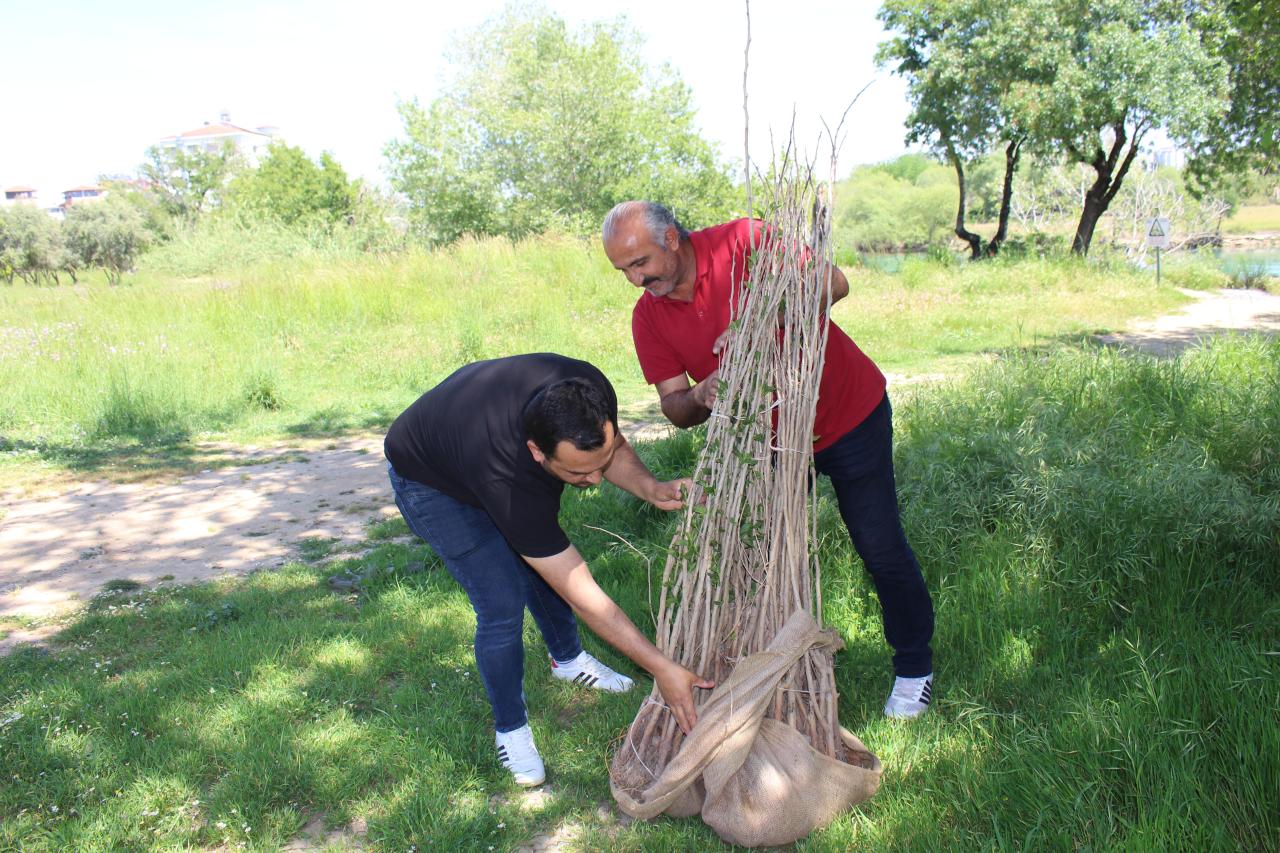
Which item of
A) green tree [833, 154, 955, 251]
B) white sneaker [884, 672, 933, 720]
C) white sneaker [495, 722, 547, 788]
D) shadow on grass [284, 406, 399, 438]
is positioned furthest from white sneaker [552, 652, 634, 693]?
green tree [833, 154, 955, 251]

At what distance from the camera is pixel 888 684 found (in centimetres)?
287

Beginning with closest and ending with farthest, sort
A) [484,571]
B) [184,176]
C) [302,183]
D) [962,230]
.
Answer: [484,571]
[962,230]
[302,183]
[184,176]

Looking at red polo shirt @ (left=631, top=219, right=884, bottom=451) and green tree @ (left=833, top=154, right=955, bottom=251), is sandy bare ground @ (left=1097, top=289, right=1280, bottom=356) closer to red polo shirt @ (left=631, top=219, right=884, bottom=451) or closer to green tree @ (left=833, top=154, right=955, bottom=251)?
red polo shirt @ (left=631, top=219, right=884, bottom=451)

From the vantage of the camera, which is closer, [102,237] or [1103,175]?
[1103,175]

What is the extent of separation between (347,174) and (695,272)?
41431 millimetres

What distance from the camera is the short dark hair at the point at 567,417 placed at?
1989 mm

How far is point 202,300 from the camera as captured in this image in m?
10.8

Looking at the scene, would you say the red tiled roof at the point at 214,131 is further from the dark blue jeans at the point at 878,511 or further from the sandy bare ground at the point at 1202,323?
the dark blue jeans at the point at 878,511

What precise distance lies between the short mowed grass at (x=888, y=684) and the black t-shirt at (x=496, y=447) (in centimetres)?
64

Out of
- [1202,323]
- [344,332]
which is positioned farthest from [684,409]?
[1202,323]

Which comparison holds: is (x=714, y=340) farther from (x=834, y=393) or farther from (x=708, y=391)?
(x=834, y=393)

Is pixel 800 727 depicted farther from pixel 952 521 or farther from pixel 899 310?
pixel 899 310

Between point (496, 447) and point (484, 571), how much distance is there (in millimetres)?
450

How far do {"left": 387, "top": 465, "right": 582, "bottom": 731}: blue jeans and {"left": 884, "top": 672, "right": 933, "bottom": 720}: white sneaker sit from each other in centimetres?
112
